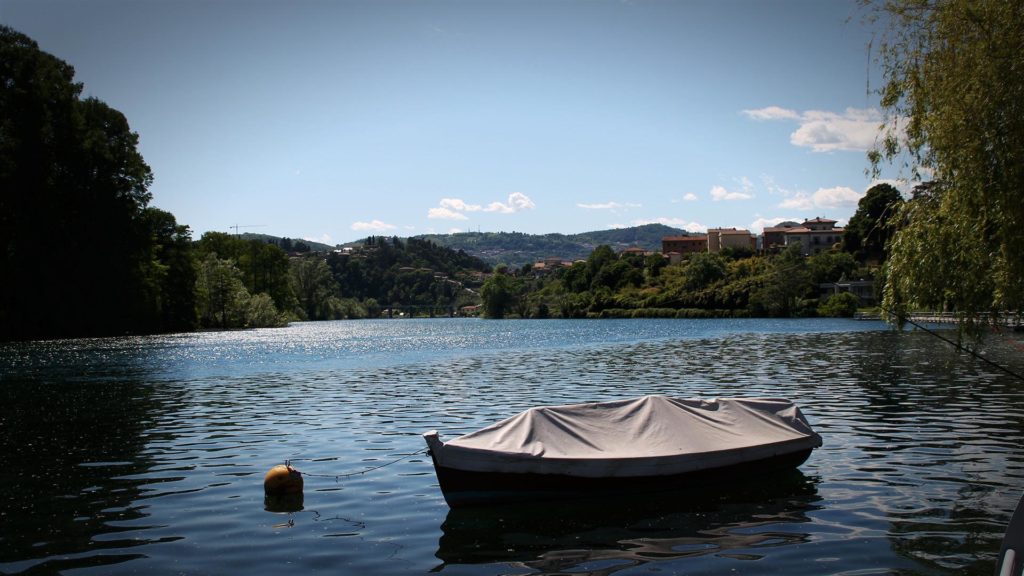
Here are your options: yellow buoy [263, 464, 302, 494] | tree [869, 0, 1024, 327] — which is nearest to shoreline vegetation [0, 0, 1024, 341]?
tree [869, 0, 1024, 327]

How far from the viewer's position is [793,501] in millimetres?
15867

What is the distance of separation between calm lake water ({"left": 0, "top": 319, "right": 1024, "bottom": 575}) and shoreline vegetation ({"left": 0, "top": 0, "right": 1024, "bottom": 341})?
201 inches

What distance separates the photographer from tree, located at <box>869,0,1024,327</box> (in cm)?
1598

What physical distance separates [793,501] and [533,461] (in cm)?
553

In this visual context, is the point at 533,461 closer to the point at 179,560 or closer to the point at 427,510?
the point at 427,510

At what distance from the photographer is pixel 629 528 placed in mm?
14086

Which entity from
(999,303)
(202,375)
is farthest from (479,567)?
(202,375)

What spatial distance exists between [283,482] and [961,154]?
16.1m

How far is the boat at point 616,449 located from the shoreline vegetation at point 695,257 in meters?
5.32

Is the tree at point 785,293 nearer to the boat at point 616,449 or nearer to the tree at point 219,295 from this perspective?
the tree at point 219,295

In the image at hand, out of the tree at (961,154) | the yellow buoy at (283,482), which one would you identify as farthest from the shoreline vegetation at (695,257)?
the yellow buoy at (283,482)

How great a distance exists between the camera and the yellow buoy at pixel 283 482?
16.4 m

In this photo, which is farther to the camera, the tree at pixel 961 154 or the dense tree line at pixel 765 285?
the dense tree line at pixel 765 285

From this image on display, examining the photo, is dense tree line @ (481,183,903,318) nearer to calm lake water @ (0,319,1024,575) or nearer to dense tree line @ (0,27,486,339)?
dense tree line @ (0,27,486,339)
